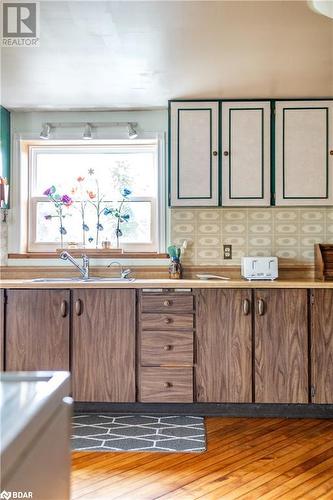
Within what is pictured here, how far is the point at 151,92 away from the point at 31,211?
1.44m

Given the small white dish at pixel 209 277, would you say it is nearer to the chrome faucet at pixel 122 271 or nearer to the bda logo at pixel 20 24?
the chrome faucet at pixel 122 271

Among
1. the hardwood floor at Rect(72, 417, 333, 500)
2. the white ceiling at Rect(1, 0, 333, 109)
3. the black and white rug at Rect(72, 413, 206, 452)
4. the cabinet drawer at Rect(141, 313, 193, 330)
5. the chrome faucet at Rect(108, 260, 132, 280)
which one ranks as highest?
the white ceiling at Rect(1, 0, 333, 109)

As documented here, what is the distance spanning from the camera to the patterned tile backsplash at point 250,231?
3631mm

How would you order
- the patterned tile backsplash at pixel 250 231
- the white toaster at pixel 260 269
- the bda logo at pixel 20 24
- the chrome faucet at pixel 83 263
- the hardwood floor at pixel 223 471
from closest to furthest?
1. the hardwood floor at pixel 223 471
2. the bda logo at pixel 20 24
3. the white toaster at pixel 260 269
4. the chrome faucet at pixel 83 263
5. the patterned tile backsplash at pixel 250 231

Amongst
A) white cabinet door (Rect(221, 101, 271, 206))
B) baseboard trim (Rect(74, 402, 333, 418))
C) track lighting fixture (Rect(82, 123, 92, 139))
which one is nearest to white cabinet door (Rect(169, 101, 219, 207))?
white cabinet door (Rect(221, 101, 271, 206))

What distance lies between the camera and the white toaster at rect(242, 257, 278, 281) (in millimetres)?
3332

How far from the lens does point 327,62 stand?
9.23 feet

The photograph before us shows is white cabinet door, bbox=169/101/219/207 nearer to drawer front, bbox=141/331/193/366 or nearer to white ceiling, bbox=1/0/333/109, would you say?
white ceiling, bbox=1/0/333/109

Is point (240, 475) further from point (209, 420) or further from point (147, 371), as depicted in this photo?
point (147, 371)

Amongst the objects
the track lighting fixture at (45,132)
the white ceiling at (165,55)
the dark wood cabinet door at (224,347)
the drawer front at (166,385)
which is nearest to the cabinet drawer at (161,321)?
the dark wood cabinet door at (224,347)

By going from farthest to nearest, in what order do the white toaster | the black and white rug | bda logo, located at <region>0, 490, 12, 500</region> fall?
the white toaster < the black and white rug < bda logo, located at <region>0, 490, 12, 500</region>

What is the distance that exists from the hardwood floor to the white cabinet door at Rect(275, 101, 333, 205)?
168 cm

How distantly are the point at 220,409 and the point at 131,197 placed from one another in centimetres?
184

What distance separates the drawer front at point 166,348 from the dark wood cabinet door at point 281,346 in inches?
18.8
